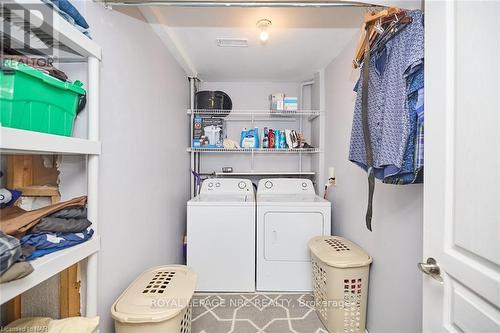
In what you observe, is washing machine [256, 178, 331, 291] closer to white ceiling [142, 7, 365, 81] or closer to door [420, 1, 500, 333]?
door [420, 1, 500, 333]

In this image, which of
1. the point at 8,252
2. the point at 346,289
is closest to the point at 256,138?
the point at 346,289

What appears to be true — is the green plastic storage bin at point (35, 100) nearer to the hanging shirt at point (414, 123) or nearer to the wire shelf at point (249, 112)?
the hanging shirt at point (414, 123)

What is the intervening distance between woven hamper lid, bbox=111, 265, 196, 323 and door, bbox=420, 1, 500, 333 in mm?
1073

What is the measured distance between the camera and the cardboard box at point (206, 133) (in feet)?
8.51

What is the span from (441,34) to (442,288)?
2.79ft

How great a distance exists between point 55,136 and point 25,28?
0.39 meters

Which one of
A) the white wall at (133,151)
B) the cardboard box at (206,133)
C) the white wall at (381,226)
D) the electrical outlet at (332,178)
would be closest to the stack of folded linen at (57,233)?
the white wall at (133,151)

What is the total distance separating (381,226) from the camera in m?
1.42

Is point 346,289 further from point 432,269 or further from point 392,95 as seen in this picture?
point 392,95

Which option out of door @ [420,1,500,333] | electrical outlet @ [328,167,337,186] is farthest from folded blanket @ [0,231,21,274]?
electrical outlet @ [328,167,337,186]

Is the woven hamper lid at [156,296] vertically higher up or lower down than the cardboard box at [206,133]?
lower down

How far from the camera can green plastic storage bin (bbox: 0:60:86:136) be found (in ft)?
2.09

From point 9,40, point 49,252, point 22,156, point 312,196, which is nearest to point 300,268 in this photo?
point 312,196

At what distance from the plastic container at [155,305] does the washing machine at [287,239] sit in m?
0.85
